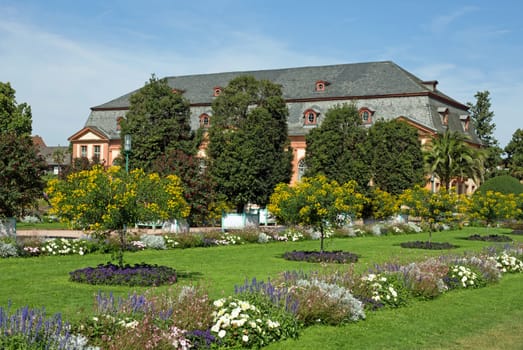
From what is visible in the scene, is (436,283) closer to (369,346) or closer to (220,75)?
(369,346)

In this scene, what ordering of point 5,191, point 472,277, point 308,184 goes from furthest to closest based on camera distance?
point 5,191 → point 308,184 → point 472,277

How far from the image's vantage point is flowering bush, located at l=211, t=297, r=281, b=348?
27.7 ft

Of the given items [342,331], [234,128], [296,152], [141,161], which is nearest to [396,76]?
[296,152]

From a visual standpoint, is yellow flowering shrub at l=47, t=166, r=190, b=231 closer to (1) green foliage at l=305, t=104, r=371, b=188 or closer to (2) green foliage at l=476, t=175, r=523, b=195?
(1) green foliage at l=305, t=104, r=371, b=188

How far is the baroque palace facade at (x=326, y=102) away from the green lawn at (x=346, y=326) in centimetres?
3148

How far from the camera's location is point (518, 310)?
12.3 meters

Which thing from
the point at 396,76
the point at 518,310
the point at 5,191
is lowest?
the point at 518,310

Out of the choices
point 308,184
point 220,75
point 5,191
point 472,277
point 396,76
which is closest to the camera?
point 472,277

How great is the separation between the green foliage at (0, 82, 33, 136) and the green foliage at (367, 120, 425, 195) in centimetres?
3096

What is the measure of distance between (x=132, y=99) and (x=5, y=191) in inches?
652

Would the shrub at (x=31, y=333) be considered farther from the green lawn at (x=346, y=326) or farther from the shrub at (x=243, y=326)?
the shrub at (x=243, y=326)

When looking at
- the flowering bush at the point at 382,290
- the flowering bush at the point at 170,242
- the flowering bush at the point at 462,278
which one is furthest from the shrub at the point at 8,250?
the flowering bush at the point at 462,278

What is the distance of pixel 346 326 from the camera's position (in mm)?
10188

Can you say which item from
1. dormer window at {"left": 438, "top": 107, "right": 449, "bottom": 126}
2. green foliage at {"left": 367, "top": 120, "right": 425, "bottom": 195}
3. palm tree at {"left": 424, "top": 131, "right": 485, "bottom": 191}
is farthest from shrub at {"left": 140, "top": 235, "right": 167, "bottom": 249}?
dormer window at {"left": 438, "top": 107, "right": 449, "bottom": 126}
